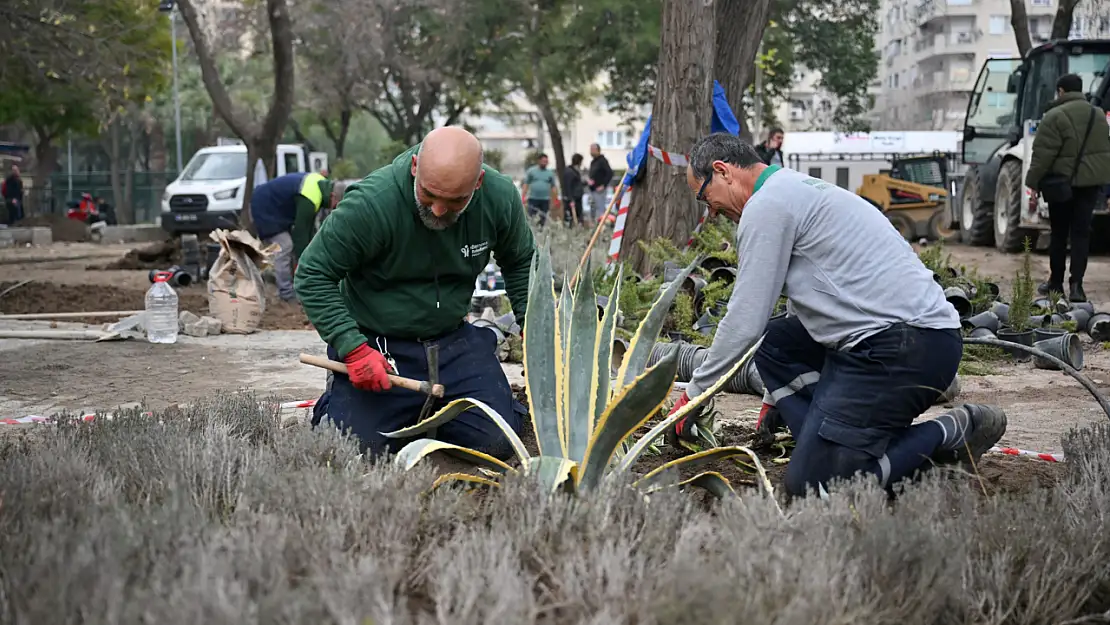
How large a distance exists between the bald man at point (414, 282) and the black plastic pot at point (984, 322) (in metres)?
3.62

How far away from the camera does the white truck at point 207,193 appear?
80.1 feet

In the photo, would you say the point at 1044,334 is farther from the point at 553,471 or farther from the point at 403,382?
the point at 553,471

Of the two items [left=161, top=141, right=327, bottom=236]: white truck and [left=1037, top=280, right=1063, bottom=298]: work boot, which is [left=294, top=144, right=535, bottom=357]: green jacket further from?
[left=161, top=141, right=327, bottom=236]: white truck

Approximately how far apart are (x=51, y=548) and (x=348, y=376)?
2239 millimetres

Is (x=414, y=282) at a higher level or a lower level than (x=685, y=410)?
higher

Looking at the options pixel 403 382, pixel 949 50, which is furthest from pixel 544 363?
pixel 949 50

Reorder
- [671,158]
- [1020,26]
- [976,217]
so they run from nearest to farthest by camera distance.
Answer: [671,158], [976,217], [1020,26]

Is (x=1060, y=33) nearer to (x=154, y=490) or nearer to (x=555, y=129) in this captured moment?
A: (x=555, y=129)

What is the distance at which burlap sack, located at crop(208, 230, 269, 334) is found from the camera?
10430mm

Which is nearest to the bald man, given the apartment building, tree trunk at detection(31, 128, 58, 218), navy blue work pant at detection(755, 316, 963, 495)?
navy blue work pant at detection(755, 316, 963, 495)

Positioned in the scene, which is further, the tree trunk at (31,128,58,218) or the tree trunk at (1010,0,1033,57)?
the tree trunk at (31,128,58,218)

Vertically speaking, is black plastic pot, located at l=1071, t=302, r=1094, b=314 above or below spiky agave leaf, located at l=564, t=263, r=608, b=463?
below

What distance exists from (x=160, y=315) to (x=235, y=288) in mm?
1265

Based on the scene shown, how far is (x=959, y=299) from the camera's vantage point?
792cm
